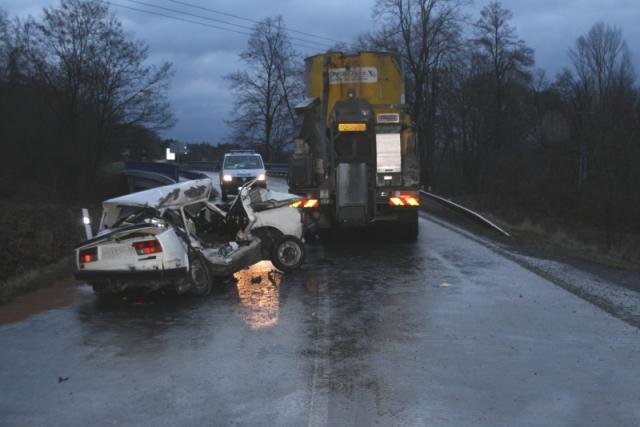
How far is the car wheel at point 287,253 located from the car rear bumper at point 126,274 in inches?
112

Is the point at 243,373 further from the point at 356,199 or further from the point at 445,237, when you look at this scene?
the point at 445,237

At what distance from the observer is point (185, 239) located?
30.7 ft

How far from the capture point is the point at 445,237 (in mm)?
15922

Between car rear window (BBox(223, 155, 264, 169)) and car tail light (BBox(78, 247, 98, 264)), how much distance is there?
66.3 feet

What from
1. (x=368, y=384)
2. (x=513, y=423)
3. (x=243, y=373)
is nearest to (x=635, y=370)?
(x=513, y=423)

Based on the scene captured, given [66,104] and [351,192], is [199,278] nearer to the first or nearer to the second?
[351,192]

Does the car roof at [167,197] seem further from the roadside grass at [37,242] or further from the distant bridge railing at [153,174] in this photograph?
the distant bridge railing at [153,174]

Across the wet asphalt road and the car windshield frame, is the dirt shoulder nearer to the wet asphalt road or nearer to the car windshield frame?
the wet asphalt road

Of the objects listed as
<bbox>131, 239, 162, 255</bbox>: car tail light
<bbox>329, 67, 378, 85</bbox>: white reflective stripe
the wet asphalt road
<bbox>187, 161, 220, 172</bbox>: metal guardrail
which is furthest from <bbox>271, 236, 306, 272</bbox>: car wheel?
<bbox>187, 161, 220, 172</bbox>: metal guardrail

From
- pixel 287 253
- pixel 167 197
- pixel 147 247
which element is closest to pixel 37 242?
pixel 287 253

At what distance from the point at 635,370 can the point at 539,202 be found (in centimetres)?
3312

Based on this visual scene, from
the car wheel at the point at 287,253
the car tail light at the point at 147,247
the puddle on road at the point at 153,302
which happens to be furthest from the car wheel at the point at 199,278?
the car wheel at the point at 287,253

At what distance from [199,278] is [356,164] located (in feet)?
18.0

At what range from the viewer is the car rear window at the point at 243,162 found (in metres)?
29.0
